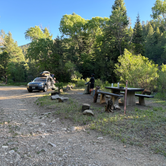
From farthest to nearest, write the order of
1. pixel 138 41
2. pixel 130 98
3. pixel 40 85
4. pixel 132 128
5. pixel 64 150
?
pixel 138 41 → pixel 40 85 → pixel 130 98 → pixel 132 128 → pixel 64 150

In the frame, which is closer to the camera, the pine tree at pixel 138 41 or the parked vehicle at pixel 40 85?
the parked vehicle at pixel 40 85

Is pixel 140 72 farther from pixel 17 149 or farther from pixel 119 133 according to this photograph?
pixel 17 149

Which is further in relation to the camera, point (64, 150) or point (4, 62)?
point (4, 62)

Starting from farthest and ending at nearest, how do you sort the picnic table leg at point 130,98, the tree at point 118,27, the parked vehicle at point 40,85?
the tree at point 118,27 < the parked vehicle at point 40,85 < the picnic table leg at point 130,98

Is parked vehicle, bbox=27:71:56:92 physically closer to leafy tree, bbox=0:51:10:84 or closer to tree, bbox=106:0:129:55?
tree, bbox=106:0:129:55

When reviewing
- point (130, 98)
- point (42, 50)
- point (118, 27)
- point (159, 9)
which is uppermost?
point (159, 9)

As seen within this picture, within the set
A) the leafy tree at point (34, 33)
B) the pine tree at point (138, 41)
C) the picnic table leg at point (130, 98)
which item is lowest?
the picnic table leg at point (130, 98)

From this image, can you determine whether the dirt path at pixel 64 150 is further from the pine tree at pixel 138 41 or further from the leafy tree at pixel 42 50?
the leafy tree at pixel 42 50

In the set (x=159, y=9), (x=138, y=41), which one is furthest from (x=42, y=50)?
(x=159, y=9)

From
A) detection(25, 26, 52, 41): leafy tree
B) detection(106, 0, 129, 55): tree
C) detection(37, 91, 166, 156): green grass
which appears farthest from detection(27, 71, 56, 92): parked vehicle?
detection(25, 26, 52, 41): leafy tree

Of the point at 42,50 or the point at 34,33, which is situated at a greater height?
the point at 34,33

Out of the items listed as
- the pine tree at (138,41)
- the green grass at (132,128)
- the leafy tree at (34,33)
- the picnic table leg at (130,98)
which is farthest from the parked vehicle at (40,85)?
the leafy tree at (34,33)

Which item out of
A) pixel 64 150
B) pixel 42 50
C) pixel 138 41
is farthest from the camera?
pixel 42 50

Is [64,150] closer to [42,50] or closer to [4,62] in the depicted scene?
[42,50]
